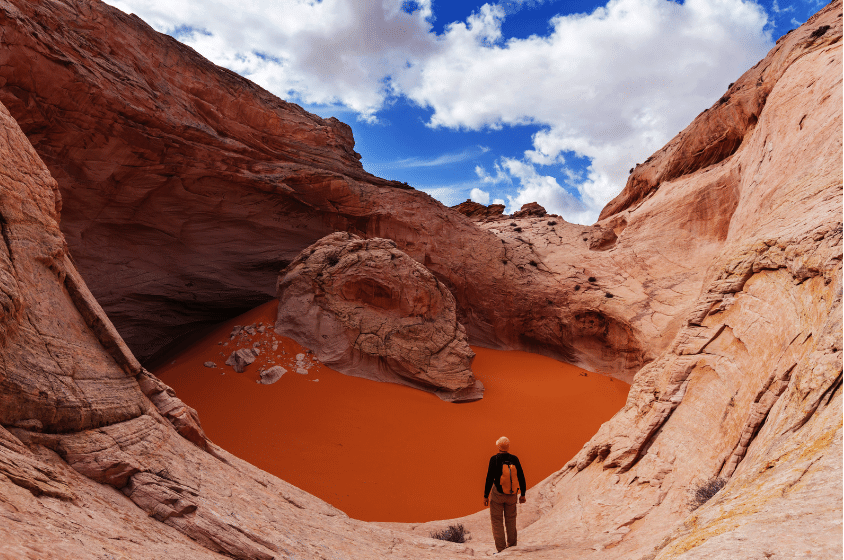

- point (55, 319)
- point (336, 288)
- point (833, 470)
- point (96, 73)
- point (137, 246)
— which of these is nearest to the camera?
point (833, 470)

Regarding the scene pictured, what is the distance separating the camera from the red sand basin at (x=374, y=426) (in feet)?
25.8

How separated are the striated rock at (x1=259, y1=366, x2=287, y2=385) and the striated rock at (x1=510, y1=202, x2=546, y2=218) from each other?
17.0 metres

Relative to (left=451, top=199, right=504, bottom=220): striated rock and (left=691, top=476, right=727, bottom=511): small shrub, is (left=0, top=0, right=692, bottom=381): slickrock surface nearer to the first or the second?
(left=451, top=199, right=504, bottom=220): striated rock

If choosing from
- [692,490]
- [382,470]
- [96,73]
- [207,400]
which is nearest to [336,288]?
[207,400]

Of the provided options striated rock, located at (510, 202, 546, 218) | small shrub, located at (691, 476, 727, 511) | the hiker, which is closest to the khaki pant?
the hiker

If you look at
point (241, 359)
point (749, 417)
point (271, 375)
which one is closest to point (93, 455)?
point (749, 417)

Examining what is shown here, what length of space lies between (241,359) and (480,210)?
63.8ft

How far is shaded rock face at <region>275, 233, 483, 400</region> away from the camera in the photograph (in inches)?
452

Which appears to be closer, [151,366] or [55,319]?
[55,319]

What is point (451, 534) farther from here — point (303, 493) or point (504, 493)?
point (303, 493)

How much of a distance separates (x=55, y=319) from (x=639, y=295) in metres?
14.9

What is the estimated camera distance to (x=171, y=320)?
14.6 m

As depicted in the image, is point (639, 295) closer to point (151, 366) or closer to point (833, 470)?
point (833, 470)

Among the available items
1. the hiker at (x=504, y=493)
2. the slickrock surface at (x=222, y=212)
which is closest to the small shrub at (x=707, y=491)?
the hiker at (x=504, y=493)
